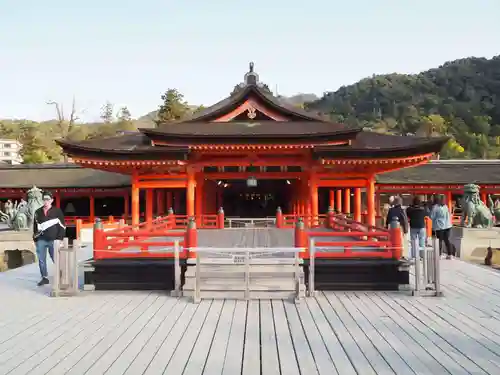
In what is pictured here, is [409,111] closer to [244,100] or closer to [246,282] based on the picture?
[244,100]

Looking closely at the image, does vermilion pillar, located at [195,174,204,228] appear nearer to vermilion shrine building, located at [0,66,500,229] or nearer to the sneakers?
vermilion shrine building, located at [0,66,500,229]

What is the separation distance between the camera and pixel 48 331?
24.0ft

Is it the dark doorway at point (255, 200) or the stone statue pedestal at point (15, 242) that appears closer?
the stone statue pedestal at point (15, 242)

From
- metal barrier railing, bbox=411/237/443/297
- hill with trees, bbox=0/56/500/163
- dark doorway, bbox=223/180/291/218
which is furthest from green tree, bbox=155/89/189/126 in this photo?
metal barrier railing, bbox=411/237/443/297

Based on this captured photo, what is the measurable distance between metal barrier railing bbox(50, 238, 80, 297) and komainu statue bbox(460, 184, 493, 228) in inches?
603

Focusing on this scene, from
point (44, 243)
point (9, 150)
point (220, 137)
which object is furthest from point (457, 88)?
point (44, 243)

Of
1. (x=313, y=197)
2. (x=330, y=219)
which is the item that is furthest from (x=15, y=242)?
(x=330, y=219)

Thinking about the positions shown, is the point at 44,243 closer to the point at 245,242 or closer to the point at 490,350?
the point at 245,242

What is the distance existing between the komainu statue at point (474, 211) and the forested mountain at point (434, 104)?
6514 centimetres

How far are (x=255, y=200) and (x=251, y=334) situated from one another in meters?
24.2

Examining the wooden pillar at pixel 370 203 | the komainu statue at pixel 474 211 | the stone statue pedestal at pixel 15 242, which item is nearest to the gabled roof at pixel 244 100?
the wooden pillar at pixel 370 203

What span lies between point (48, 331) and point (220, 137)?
11.5 metres

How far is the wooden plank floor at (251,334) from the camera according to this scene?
571cm

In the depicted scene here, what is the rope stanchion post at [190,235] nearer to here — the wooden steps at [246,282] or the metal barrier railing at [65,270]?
the wooden steps at [246,282]
